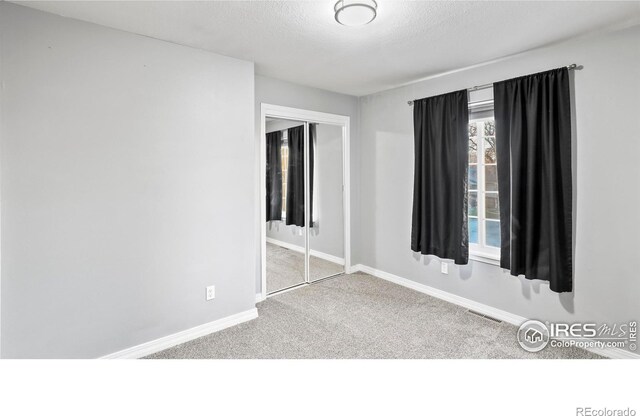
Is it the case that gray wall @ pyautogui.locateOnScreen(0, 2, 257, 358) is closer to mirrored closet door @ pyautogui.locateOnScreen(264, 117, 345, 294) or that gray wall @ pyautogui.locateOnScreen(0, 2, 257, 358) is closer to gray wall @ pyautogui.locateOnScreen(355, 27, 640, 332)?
mirrored closet door @ pyautogui.locateOnScreen(264, 117, 345, 294)

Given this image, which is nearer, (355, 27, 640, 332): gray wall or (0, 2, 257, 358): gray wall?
(0, 2, 257, 358): gray wall

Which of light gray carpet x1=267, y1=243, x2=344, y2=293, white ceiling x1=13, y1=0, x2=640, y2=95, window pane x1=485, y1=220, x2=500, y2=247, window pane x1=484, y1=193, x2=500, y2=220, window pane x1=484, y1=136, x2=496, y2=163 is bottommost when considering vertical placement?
light gray carpet x1=267, y1=243, x2=344, y2=293

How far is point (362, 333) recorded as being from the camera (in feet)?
9.18

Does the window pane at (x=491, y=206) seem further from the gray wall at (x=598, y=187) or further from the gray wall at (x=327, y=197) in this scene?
the gray wall at (x=327, y=197)

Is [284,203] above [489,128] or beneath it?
beneath

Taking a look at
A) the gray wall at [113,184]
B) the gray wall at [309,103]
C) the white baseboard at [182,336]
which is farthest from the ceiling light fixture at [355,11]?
the white baseboard at [182,336]

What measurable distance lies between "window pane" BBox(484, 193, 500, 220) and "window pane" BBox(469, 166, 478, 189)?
0.15 m

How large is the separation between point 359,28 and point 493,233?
2.31 meters

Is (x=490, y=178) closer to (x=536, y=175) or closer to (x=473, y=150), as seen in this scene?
(x=473, y=150)

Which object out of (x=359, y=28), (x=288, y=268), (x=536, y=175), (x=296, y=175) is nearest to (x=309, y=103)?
(x=296, y=175)

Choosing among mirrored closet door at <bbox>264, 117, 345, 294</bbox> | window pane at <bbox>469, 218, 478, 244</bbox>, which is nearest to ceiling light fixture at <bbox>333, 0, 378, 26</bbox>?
mirrored closet door at <bbox>264, 117, 345, 294</bbox>

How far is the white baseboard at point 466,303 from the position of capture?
7.83 feet

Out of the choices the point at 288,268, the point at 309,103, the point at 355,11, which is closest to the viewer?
the point at 355,11

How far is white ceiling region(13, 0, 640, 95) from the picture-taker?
2.01 m
